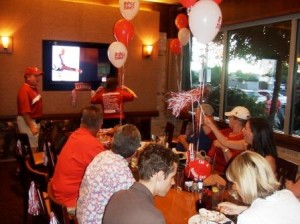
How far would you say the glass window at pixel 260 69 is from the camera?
16.8 ft

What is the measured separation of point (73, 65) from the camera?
6.50 meters

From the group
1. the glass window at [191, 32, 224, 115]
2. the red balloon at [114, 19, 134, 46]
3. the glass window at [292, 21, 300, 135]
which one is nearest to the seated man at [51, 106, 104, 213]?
the red balloon at [114, 19, 134, 46]

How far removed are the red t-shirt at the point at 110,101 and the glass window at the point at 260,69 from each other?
76.8 inches

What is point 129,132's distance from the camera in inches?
93.5

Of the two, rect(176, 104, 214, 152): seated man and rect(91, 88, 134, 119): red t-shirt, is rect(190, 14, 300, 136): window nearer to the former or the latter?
rect(176, 104, 214, 152): seated man

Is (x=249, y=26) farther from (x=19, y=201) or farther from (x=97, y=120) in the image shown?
(x=19, y=201)

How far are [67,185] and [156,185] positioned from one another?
1.18m

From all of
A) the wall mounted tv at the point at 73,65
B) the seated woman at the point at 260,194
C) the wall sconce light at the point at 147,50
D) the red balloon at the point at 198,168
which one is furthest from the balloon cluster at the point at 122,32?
the seated woman at the point at 260,194

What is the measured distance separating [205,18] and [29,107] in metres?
3.00

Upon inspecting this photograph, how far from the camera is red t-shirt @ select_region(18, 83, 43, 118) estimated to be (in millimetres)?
5043

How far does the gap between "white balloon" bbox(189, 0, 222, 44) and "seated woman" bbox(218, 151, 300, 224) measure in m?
1.66

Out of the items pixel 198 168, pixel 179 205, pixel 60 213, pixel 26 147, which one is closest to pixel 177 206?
pixel 179 205

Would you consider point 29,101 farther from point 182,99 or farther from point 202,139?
point 182,99

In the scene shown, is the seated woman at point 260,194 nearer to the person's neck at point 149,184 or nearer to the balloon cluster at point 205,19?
the person's neck at point 149,184
